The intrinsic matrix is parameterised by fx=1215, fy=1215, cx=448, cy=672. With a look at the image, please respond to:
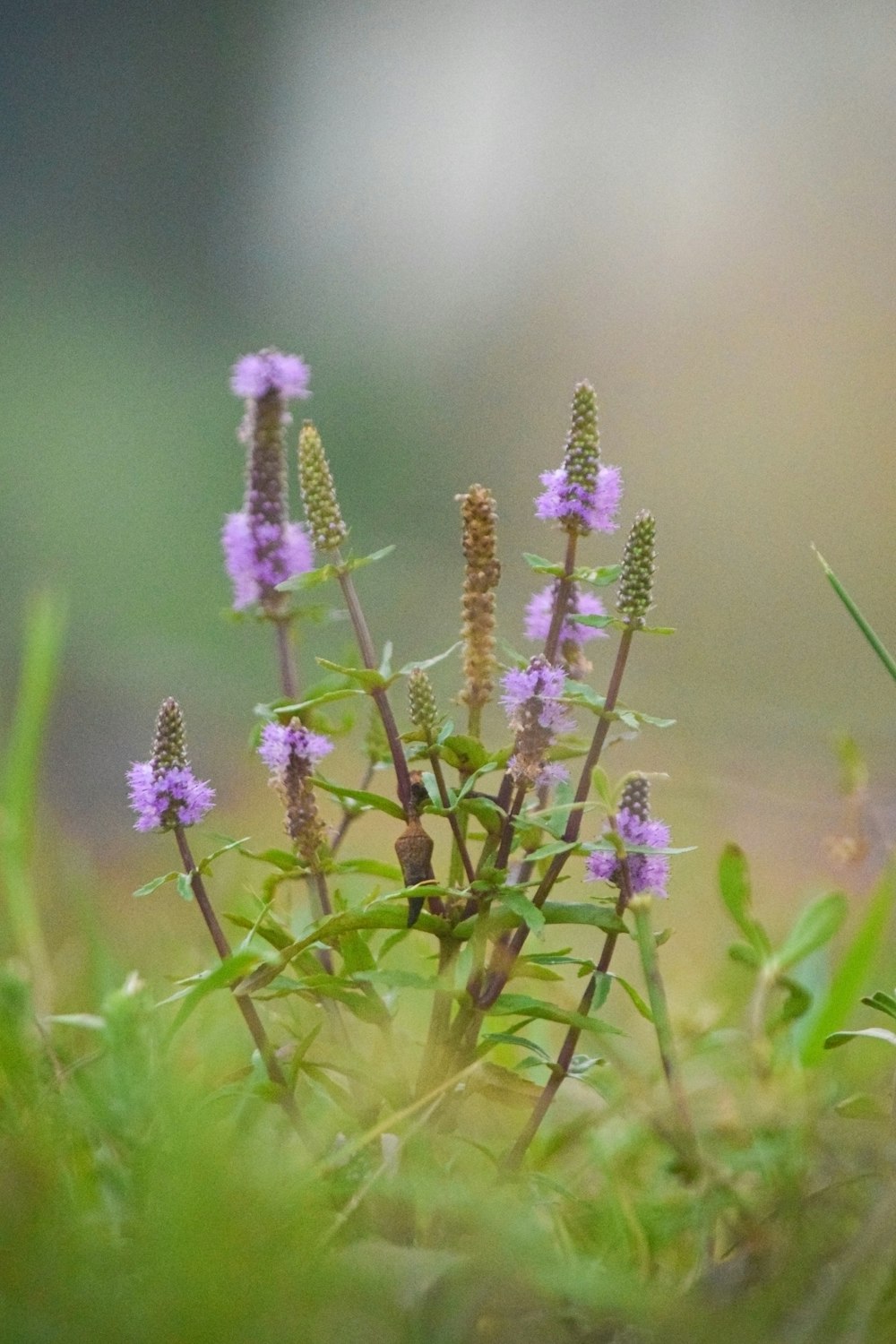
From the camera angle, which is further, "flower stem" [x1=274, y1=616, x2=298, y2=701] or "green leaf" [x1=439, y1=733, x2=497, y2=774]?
"flower stem" [x1=274, y1=616, x2=298, y2=701]

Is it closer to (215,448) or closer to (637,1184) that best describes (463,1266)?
(637,1184)

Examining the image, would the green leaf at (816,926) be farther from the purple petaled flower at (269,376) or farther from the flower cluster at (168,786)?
the purple petaled flower at (269,376)

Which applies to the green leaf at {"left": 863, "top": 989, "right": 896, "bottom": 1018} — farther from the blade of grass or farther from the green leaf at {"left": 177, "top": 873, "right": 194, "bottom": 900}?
the blade of grass

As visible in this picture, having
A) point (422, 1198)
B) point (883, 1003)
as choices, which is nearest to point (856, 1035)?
point (883, 1003)

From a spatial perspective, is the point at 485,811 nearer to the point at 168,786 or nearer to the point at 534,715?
the point at 534,715

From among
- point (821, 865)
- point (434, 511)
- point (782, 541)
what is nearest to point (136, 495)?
point (434, 511)

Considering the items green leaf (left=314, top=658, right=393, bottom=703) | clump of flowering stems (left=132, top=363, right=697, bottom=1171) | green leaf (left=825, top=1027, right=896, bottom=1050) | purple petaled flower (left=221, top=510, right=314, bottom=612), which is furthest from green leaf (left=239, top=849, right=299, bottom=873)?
green leaf (left=825, top=1027, right=896, bottom=1050)

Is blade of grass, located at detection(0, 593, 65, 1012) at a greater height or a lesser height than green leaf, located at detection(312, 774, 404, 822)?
lesser

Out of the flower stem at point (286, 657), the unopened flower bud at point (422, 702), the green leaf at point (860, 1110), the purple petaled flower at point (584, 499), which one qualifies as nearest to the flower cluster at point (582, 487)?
the purple petaled flower at point (584, 499)
